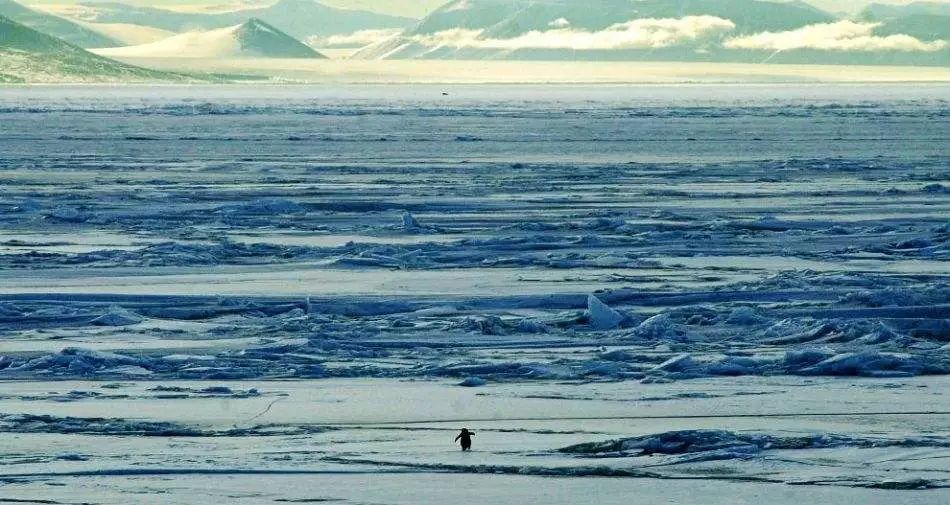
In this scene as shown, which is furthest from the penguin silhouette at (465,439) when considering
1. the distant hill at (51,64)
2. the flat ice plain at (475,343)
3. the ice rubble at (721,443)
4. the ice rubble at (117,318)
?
the distant hill at (51,64)

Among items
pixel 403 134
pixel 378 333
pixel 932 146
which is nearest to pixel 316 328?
pixel 378 333

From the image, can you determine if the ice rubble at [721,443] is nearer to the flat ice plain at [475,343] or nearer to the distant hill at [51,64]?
the flat ice plain at [475,343]

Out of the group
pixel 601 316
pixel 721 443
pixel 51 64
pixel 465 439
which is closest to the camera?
pixel 465 439

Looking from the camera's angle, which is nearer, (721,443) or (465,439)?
(465,439)

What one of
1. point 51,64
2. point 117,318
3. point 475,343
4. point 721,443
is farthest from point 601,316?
point 51,64

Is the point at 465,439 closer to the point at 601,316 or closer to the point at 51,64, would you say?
the point at 601,316
